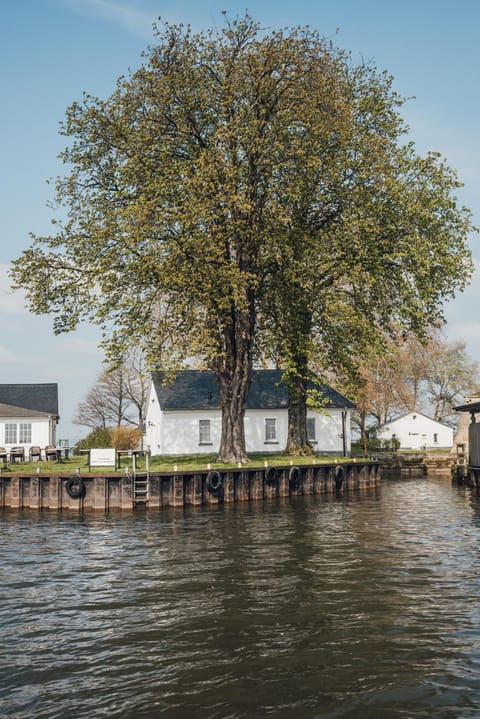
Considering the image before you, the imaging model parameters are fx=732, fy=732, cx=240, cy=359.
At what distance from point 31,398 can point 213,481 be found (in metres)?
29.7

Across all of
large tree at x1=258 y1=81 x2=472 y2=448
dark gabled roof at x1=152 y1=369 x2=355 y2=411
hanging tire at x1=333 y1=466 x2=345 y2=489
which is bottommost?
hanging tire at x1=333 y1=466 x2=345 y2=489

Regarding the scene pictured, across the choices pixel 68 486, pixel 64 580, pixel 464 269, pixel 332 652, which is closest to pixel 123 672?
pixel 332 652

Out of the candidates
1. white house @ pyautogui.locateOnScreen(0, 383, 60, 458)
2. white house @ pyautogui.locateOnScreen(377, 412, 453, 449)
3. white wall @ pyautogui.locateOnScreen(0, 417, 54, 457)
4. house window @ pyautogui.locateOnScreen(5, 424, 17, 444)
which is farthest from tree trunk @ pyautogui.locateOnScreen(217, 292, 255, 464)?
white house @ pyautogui.locateOnScreen(377, 412, 453, 449)

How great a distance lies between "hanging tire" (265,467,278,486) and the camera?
36.9 meters

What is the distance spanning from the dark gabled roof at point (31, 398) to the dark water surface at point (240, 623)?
33821 mm

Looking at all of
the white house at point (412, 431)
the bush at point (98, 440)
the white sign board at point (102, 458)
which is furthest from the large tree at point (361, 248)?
the white house at point (412, 431)

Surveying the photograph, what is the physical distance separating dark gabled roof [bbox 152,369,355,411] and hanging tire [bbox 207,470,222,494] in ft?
61.3

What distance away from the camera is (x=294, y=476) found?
38188mm

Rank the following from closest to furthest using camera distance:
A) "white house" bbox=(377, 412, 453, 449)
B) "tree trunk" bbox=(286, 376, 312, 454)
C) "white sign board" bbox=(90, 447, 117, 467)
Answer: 1. "white sign board" bbox=(90, 447, 117, 467)
2. "tree trunk" bbox=(286, 376, 312, 454)
3. "white house" bbox=(377, 412, 453, 449)

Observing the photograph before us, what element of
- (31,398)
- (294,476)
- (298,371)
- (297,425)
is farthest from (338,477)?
(31,398)

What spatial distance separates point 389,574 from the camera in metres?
17.6

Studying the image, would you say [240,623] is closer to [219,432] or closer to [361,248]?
[361,248]

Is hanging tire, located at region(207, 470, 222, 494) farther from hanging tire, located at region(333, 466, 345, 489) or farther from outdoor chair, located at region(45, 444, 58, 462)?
outdoor chair, located at region(45, 444, 58, 462)

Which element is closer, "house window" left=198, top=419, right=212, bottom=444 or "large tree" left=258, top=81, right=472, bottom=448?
"large tree" left=258, top=81, right=472, bottom=448
